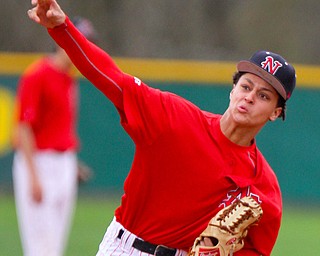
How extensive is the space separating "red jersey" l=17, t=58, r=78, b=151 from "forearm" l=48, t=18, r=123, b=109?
331 centimetres

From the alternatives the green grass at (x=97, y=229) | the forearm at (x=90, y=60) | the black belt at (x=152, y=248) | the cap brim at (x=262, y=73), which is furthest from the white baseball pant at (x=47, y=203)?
the forearm at (x=90, y=60)

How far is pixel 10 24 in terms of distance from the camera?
2108cm

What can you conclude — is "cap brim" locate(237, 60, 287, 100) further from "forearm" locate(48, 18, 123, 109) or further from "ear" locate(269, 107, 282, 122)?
"forearm" locate(48, 18, 123, 109)

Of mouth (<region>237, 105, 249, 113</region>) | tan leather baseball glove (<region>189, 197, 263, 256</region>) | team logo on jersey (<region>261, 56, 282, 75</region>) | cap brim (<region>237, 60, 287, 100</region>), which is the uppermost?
team logo on jersey (<region>261, 56, 282, 75</region>)

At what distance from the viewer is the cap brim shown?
5.57 metres

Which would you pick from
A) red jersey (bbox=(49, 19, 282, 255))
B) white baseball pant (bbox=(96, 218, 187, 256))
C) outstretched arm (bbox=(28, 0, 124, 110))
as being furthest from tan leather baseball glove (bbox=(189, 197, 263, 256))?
outstretched arm (bbox=(28, 0, 124, 110))

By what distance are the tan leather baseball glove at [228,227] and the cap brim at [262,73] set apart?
27.1 inches

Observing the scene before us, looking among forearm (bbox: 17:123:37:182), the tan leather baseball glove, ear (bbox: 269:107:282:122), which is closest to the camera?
the tan leather baseball glove

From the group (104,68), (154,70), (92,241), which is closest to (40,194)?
(92,241)

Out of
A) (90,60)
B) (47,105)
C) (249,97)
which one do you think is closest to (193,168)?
(249,97)

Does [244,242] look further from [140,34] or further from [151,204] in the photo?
[140,34]

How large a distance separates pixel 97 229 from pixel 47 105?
Result: 10.9 ft

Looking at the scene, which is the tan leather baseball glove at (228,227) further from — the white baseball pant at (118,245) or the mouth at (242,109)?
the mouth at (242,109)

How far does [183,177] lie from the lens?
550 centimetres
